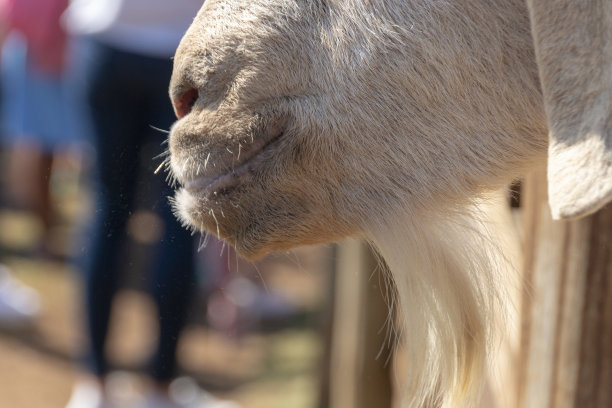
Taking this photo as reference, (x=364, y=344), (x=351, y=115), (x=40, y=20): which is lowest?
(x=364, y=344)

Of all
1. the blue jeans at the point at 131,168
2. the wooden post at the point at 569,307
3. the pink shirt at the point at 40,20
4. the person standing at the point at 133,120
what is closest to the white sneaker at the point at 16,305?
the pink shirt at the point at 40,20

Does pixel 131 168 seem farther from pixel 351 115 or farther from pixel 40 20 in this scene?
pixel 40 20

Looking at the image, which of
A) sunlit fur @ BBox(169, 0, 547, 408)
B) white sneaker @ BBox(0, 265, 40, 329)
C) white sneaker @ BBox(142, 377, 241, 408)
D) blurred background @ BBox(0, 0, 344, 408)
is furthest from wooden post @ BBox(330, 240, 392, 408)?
white sneaker @ BBox(0, 265, 40, 329)

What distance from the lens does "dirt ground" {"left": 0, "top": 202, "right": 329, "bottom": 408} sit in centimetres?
439

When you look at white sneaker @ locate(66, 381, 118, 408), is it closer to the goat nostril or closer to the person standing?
the person standing

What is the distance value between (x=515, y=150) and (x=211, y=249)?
3125mm

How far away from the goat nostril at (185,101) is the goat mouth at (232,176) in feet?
0.45

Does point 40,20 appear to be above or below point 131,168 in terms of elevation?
above

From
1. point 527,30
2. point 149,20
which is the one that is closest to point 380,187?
point 527,30

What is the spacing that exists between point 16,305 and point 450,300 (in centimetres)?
434

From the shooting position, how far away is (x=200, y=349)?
5055 mm

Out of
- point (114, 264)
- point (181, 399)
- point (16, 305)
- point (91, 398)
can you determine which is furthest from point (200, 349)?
point (114, 264)

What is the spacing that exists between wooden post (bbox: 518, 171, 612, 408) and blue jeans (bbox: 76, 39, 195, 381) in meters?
0.84

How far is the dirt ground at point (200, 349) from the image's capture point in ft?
14.4
